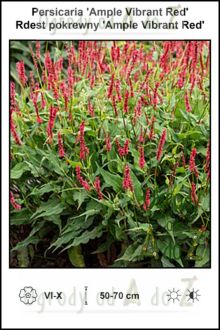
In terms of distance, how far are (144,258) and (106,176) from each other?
0.57 m

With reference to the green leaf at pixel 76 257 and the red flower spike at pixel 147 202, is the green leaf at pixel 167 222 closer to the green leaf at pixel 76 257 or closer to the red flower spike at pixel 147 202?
the red flower spike at pixel 147 202

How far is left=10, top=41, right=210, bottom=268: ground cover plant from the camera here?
3455mm

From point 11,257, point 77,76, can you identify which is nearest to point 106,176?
point 11,257

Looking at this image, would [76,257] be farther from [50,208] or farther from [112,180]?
[112,180]

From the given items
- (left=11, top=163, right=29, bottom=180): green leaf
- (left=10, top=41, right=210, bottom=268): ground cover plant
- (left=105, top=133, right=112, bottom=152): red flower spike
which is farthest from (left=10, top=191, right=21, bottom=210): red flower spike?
(left=105, top=133, right=112, bottom=152): red flower spike

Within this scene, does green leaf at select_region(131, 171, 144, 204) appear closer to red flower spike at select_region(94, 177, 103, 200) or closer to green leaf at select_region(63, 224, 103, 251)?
red flower spike at select_region(94, 177, 103, 200)

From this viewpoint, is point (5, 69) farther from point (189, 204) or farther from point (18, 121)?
point (189, 204)

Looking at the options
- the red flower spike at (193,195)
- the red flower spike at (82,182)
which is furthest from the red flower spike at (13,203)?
the red flower spike at (193,195)

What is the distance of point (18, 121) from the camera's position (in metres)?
3.90

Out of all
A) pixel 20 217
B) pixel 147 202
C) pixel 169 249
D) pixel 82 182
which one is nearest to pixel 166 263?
pixel 169 249

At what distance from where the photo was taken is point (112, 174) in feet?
11.5

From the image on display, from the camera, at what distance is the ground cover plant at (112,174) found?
3.46m

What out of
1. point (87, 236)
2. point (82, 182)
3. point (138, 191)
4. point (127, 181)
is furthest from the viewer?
point (87, 236)

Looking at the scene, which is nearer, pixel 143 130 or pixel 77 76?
pixel 143 130
